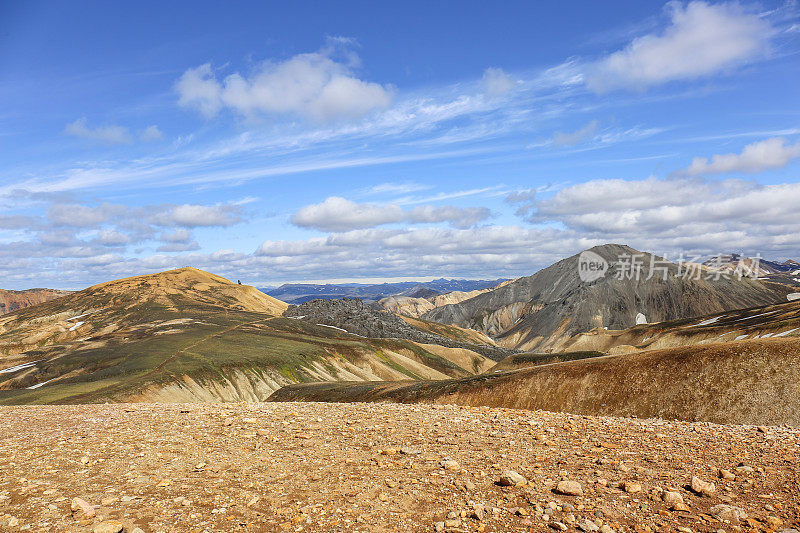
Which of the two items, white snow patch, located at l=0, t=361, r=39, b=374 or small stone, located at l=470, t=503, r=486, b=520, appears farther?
white snow patch, located at l=0, t=361, r=39, b=374

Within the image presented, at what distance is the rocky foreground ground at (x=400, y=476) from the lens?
Answer: 434 inches

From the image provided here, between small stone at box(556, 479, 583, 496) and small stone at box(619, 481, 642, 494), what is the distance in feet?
3.77

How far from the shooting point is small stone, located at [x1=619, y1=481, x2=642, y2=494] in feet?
40.2

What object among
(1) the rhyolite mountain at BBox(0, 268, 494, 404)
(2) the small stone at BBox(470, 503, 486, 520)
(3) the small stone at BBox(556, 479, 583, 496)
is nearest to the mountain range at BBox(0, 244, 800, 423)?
(1) the rhyolite mountain at BBox(0, 268, 494, 404)

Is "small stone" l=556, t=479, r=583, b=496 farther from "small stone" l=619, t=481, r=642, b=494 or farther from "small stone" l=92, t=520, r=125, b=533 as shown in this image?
"small stone" l=92, t=520, r=125, b=533

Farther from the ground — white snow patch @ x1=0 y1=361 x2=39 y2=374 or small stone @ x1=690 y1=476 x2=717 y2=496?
small stone @ x1=690 y1=476 x2=717 y2=496

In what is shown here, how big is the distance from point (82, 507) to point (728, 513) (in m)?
15.5

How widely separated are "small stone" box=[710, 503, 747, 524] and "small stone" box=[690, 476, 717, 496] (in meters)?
0.82

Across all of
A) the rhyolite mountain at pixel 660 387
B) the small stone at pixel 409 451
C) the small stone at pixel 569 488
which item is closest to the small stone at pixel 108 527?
the small stone at pixel 409 451

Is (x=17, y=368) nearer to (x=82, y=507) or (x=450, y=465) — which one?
(x=82, y=507)

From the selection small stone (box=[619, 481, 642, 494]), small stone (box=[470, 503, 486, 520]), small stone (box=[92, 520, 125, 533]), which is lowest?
small stone (box=[619, 481, 642, 494])

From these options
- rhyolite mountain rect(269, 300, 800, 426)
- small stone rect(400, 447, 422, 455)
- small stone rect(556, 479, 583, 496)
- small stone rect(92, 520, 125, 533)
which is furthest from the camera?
rhyolite mountain rect(269, 300, 800, 426)

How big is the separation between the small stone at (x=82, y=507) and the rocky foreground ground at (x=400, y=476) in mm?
51

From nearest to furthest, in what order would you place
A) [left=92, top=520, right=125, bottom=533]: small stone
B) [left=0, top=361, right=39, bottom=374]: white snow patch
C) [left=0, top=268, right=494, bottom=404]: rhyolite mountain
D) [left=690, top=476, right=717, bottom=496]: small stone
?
1. [left=92, top=520, right=125, bottom=533]: small stone
2. [left=690, top=476, right=717, bottom=496]: small stone
3. [left=0, top=268, right=494, bottom=404]: rhyolite mountain
4. [left=0, top=361, right=39, bottom=374]: white snow patch
